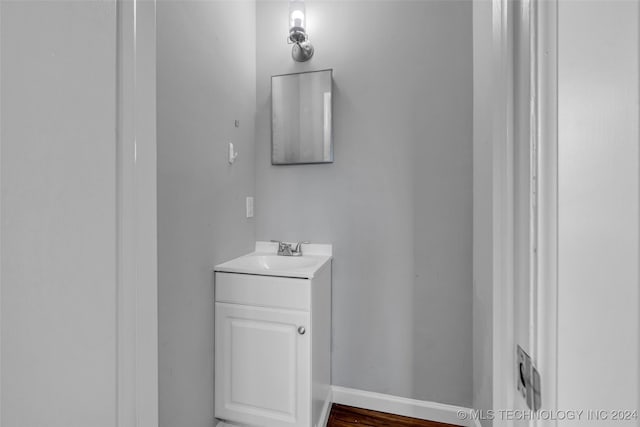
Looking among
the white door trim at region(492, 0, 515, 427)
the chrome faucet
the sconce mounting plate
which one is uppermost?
the sconce mounting plate

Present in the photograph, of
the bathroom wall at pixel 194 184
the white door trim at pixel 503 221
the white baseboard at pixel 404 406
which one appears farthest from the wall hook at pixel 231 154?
the white baseboard at pixel 404 406

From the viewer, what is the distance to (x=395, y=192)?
5.22 ft

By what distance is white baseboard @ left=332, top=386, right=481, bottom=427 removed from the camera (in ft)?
4.82

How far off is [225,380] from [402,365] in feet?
3.15

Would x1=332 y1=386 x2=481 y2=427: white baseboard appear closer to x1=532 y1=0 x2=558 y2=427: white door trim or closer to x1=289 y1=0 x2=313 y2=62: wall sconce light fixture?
x1=532 y1=0 x2=558 y2=427: white door trim

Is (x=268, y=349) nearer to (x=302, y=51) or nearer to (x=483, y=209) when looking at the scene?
(x=483, y=209)

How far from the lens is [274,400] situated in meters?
1.27

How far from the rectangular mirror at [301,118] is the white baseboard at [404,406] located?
4.55 feet

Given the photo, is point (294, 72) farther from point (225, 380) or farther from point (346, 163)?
point (225, 380)
